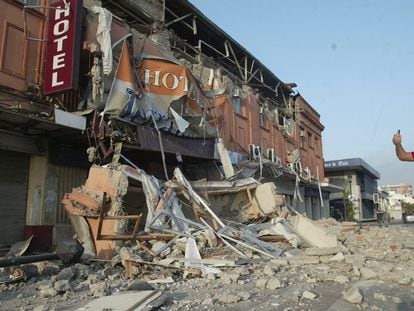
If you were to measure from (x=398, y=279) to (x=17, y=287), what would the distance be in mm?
6410

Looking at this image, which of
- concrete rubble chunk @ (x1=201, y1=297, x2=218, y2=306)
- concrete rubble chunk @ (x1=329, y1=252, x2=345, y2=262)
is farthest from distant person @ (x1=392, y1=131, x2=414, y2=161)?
concrete rubble chunk @ (x1=329, y1=252, x2=345, y2=262)

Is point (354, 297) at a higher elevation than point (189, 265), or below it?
below

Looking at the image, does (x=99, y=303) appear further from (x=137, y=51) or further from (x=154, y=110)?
(x=137, y=51)

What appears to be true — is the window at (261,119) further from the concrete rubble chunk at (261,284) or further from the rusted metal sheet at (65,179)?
the concrete rubble chunk at (261,284)

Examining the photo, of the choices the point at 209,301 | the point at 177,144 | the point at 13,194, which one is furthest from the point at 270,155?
the point at 209,301

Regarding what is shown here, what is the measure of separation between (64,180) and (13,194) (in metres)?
1.37

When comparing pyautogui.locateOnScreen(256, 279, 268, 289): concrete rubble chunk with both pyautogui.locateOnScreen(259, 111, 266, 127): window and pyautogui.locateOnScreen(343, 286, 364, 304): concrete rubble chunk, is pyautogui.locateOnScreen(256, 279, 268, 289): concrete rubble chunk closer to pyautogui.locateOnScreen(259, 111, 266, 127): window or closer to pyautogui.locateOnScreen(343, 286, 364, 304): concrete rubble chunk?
pyautogui.locateOnScreen(343, 286, 364, 304): concrete rubble chunk

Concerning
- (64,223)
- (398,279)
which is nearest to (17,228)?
(64,223)

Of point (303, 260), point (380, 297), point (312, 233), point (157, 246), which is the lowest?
point (380, 297)

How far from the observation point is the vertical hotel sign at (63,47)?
10094 millimetres

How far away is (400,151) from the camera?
185 inches

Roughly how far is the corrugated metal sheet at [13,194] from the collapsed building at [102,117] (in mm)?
26

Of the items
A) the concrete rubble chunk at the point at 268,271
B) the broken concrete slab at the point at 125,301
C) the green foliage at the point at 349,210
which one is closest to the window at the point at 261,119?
the concrete rubble chunk at the point at 268,271

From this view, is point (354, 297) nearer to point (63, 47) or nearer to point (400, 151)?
point (400, 151)
